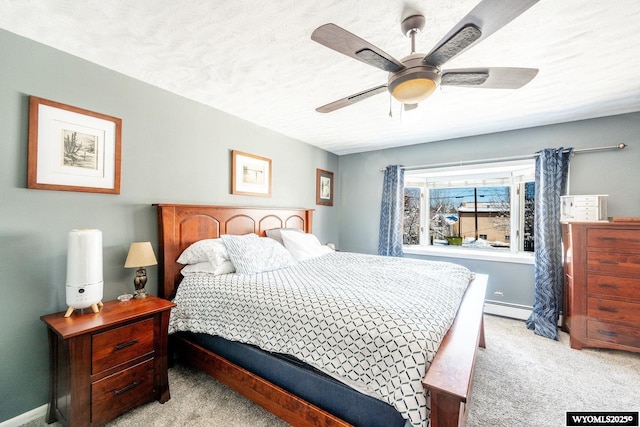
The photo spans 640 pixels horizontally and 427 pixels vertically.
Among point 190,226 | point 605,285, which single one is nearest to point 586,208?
point 605,285

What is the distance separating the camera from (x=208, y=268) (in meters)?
2.20

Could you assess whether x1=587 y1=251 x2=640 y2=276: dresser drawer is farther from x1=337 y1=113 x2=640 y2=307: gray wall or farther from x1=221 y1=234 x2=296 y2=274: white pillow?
x1=221 y1=234 x2=296 y2=274: white pillow

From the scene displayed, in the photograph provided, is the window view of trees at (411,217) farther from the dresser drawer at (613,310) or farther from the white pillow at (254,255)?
the white pillow at (254,255)

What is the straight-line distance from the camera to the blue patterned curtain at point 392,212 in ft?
13.2

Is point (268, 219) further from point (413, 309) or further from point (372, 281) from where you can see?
point (413, 309)

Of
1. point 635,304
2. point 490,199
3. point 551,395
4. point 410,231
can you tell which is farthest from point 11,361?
point 490,199

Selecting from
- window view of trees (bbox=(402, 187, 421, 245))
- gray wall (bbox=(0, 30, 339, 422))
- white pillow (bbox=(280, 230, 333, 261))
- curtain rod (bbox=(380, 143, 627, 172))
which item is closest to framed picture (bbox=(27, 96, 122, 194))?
gray wall (bbox=(0, 30, 339, 422))

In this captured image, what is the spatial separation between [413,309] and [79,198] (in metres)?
2.39

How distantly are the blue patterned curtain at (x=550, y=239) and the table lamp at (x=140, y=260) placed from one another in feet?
13.0

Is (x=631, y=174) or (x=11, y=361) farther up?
(x=631, y=174)

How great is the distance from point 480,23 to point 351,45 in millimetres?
538

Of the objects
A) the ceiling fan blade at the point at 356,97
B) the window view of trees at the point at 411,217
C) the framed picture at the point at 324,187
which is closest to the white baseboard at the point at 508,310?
the window view of trees at the point at 411,217

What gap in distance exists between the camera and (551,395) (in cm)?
186

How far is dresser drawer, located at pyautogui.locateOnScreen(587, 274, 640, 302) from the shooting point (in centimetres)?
234
